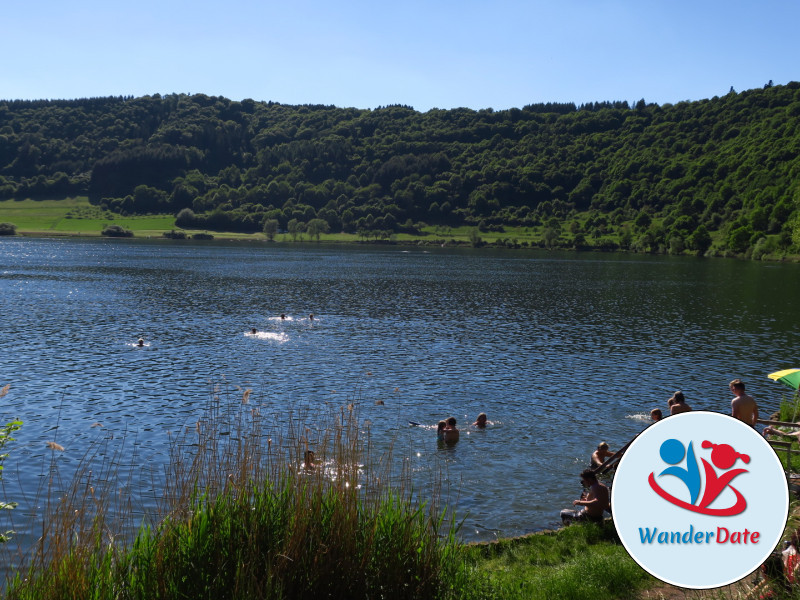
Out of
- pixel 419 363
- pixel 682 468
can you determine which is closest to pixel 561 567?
pixel 682 468

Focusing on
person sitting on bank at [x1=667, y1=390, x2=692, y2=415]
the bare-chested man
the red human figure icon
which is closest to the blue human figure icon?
the red human figure icon

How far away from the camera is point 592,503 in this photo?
54.0ft

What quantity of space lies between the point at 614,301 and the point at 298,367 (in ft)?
145

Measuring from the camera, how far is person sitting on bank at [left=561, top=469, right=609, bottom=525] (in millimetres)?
16484

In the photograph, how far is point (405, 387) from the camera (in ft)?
108

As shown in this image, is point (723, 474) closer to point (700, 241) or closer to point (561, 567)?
point (561, 567)

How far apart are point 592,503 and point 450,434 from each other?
27.3 feet

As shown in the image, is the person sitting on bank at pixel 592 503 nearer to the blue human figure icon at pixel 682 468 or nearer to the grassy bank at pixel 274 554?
the grassy bank at pixel 274 554

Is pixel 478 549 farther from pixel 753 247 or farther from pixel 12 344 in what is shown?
pixel 753 247

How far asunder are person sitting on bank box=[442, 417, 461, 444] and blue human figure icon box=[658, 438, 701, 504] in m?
16.8

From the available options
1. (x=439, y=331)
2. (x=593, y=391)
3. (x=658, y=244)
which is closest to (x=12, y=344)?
(x=439, y=331)

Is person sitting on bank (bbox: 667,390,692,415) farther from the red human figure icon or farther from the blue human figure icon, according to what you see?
the blue human figure icon

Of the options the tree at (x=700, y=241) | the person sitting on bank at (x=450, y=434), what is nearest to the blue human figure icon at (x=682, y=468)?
the person sitting on bank at (x=450, y=434)

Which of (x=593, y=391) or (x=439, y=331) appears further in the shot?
(x=439, y=331)
